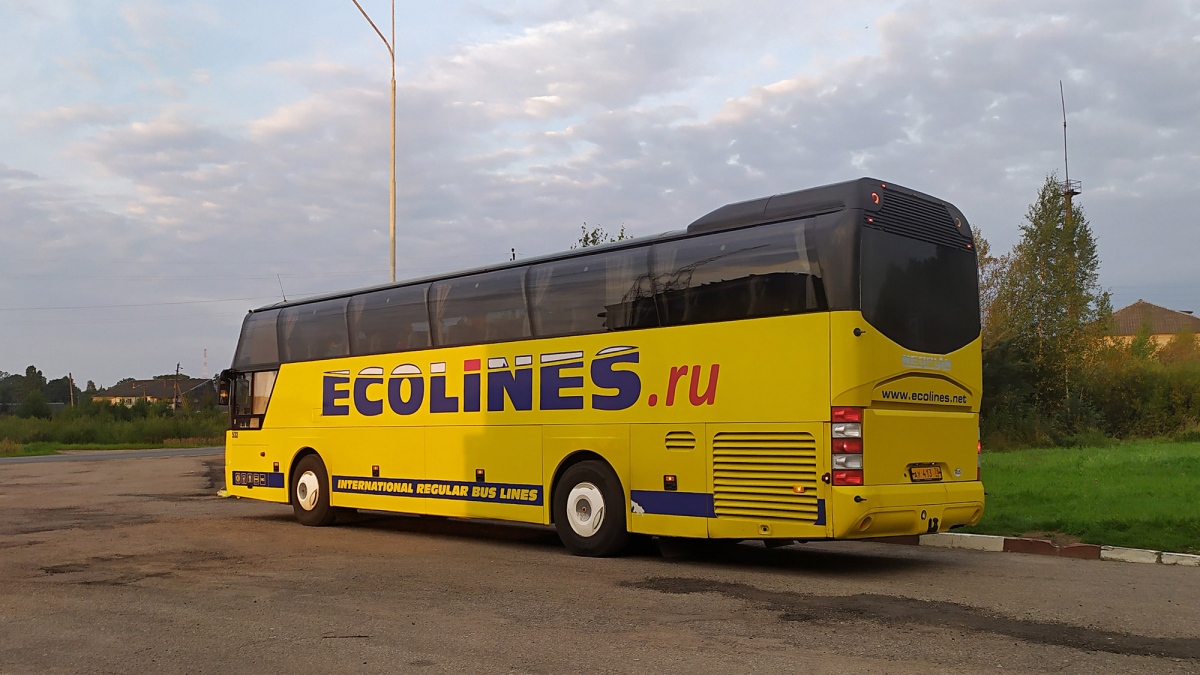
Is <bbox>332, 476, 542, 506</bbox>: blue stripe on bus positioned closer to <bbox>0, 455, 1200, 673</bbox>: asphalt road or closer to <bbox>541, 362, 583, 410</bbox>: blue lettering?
<bbox>0, 455, 1200, 673</bbox>: asphalt road

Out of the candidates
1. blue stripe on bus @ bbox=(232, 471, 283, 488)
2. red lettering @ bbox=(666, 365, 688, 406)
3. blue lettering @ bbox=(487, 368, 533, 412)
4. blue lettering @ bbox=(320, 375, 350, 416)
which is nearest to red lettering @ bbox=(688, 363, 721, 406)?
red lettering @ bbox=(666, 365, 688, 406)

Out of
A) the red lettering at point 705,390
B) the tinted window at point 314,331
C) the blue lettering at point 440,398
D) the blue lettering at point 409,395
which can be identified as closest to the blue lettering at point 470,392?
the blue lettering at point 440,398

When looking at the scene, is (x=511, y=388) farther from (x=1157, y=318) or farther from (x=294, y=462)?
(x=1157, y=318)

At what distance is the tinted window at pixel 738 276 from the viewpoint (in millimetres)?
10148

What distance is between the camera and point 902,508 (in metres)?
10.1

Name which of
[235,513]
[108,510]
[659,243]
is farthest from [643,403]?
[108,510]

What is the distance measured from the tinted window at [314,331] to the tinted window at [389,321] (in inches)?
11.8

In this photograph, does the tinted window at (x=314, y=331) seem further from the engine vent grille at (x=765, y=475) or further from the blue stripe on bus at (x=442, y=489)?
the engine vent grille at (x=765, y=475)

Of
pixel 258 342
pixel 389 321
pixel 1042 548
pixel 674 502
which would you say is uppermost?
pixel 389 321

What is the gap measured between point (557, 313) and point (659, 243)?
1693 mm

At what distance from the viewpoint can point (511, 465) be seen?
13156 mm

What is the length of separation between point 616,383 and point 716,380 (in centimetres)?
149

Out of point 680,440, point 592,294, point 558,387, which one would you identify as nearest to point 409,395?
point 558,387

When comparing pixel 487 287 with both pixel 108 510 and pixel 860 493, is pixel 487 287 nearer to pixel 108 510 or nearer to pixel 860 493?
pixel 860 493
